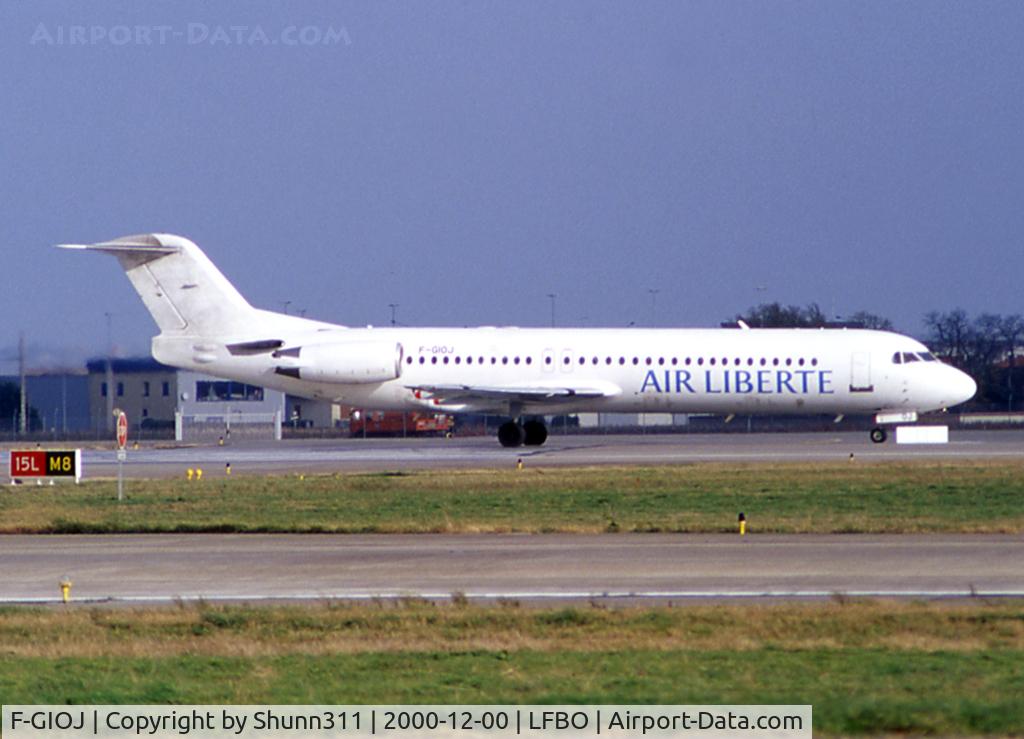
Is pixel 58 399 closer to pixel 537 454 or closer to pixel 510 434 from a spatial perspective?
pixel 510 434

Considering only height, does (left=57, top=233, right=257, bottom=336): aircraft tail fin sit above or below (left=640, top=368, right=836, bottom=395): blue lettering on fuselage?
above

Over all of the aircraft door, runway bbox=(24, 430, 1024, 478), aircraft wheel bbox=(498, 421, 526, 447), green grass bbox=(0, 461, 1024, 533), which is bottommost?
green grass bbox=(0, 461, 1024, 533)

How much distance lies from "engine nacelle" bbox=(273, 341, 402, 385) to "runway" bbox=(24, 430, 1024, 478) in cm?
234

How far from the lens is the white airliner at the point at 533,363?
1763 inches

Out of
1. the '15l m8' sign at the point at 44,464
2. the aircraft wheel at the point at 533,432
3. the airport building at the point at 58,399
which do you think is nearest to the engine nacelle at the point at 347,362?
the aircraft wheel at the point at 533,432

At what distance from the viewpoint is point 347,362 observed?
44.8 meters

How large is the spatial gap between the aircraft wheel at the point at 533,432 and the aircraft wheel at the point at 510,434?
1.17 feet

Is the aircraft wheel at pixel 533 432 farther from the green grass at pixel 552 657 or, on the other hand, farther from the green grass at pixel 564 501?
the green grass at pixel 552 657

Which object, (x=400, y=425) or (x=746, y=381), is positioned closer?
(x=746, y=381)

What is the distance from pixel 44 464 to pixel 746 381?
2121cm
